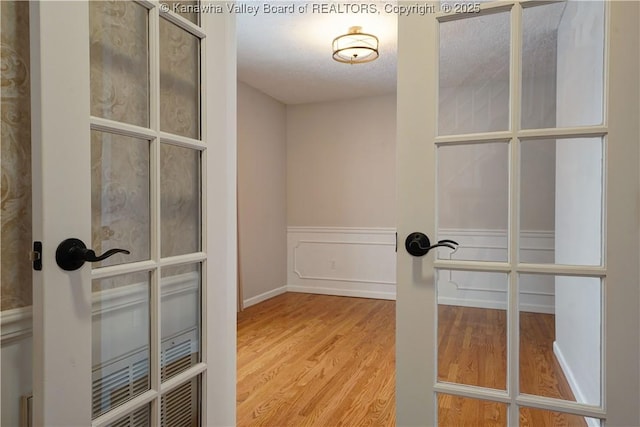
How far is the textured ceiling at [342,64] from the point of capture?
110 cm

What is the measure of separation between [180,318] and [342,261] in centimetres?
357

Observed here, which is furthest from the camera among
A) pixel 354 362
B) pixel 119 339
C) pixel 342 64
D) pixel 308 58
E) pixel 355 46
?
pixel 342 64

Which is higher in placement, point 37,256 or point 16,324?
point 37,256

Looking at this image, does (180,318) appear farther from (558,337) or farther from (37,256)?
(558,337)

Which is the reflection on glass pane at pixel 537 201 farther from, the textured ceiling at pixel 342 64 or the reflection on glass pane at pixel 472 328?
the textured ceiling at pixel 342 64

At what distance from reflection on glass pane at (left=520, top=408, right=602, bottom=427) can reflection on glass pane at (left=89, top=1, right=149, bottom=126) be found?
138 cm

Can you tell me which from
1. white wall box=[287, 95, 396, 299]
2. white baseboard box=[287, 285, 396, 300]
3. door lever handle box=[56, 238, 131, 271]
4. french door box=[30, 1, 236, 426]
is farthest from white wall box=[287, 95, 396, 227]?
door lever handle box=[56, 238, 131, 271]

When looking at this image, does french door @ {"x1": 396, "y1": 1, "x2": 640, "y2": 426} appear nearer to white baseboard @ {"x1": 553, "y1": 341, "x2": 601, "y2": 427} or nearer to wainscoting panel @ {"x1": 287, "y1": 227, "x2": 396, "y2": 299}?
white baseboard @ {"x1": 553, "y1": 341, "x2": 601, "y2": 427}

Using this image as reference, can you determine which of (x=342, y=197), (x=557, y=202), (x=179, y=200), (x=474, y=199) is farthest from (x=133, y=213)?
(x=342, y=197)

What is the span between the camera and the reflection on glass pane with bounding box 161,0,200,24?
3.97ft

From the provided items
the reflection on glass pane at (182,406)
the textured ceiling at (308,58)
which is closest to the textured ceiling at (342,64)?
the textured ceiling at (308,58)

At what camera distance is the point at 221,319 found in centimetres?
134

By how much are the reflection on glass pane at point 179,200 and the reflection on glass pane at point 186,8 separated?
1.41 ft

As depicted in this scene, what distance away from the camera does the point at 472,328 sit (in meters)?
1.16
